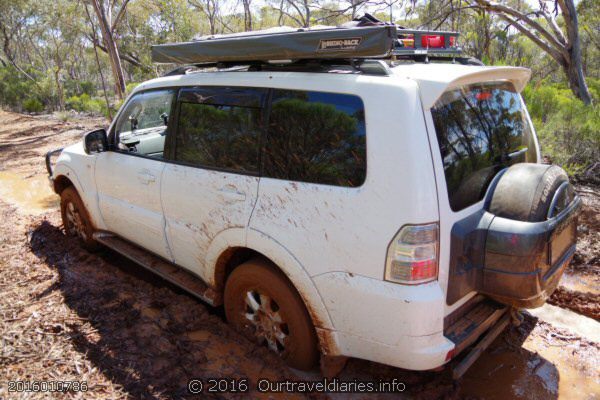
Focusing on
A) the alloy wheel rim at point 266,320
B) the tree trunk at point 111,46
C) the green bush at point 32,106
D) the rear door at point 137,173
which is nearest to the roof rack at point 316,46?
the rear door at point 137,173

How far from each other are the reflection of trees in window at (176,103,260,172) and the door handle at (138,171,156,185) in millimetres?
345

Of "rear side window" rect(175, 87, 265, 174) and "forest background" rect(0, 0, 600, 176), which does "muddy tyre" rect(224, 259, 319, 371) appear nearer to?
"rear side window" rect(175, 87, 265, 174)

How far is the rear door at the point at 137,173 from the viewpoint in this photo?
3590mm

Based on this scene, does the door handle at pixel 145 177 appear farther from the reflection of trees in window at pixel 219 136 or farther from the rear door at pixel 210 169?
the reflection of trees in window at pixel 219 136

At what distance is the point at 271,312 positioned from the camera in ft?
9.50

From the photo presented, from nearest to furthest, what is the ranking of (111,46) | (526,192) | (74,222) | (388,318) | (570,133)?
(388,318), (526,192), (74,222), (570,133), (111,46)

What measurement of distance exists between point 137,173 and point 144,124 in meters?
0.88

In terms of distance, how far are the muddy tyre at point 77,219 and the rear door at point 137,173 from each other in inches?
19.1

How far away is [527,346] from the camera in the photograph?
329cm

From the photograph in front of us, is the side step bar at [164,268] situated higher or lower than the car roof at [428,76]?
lower

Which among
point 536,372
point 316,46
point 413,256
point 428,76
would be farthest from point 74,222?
point 536,372

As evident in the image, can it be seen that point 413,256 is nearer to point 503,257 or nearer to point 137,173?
point 503,257

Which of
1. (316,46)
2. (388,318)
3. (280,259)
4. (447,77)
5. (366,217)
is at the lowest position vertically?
(388,318)

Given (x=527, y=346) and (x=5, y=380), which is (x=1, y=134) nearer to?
(x=5, y=380)
